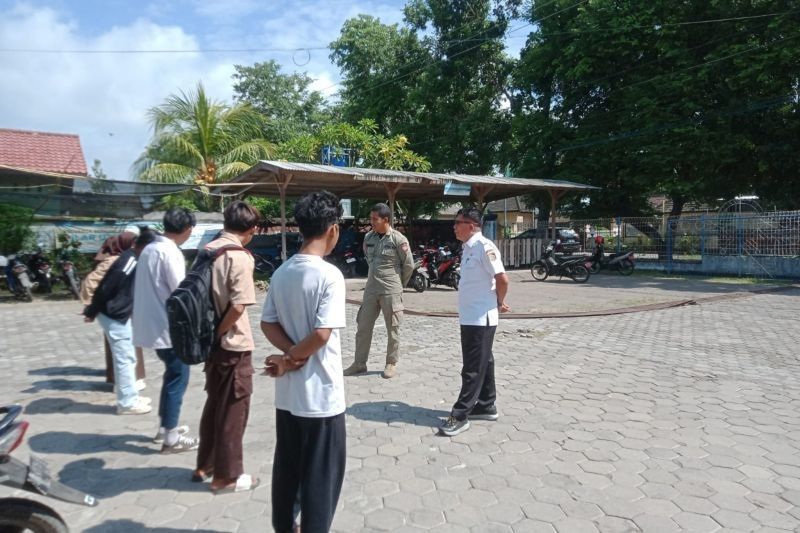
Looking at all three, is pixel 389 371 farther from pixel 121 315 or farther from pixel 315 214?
pixel 315 214

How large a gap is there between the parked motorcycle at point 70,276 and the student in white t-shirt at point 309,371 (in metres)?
11.2

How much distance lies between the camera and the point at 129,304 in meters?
4.61

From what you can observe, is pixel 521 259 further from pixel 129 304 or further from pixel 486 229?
pixel 129 304

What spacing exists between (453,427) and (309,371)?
2.03 metres

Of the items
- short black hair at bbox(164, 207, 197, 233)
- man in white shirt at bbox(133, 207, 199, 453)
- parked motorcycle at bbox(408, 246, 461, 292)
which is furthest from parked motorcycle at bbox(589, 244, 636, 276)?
man in white shirt at bbox(133, 207, 199, 453)

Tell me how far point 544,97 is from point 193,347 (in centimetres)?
2314

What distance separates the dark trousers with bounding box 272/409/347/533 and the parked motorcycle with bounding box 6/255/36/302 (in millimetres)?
11583

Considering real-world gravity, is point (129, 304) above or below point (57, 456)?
above

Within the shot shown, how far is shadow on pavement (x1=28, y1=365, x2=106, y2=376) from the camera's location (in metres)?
5.98

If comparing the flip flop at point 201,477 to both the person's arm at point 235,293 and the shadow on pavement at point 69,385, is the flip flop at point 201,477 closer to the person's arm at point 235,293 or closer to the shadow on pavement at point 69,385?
the person's arm at point 235,293

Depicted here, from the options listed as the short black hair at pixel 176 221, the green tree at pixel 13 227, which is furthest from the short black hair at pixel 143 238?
the green tree at pixel 13 227

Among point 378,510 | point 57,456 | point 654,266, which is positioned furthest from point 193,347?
point 654,266

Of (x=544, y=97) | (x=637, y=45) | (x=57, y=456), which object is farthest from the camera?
(x=544, y=97)

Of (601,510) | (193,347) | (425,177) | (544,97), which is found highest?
(544,97)
